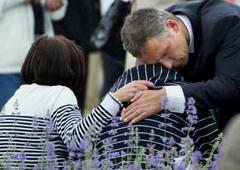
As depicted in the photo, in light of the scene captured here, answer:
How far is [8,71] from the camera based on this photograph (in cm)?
755

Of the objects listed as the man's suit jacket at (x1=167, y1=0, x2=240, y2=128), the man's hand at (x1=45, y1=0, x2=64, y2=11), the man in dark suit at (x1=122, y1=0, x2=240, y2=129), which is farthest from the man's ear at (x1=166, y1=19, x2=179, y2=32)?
the man's hand at (x1=45, y1=0, x2=64, y2=11)

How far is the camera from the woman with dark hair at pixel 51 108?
5.00 meters

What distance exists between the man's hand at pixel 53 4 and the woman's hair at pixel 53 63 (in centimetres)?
255

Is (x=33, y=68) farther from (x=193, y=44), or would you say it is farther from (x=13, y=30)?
(x=13, y=30)

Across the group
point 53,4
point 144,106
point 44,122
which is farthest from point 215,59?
point 53,4

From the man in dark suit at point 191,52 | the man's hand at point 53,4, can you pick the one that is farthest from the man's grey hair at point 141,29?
the man's hand at point 53,4

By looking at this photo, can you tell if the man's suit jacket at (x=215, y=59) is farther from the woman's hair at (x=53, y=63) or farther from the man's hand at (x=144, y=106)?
the woman's hair at (x=53, y=63)

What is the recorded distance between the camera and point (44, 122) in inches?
202

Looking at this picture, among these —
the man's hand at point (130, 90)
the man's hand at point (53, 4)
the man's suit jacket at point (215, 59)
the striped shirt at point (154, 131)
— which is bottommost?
the striped shirt at point (154, 131)

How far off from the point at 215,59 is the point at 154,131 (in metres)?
0.65

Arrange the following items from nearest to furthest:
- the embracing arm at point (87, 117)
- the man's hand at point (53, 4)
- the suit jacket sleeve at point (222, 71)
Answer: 1. the embracing arm at point (87, 117)
2. the suit jacket sleeve at point (222, 71)
3. the man's hand at point (53, 4)

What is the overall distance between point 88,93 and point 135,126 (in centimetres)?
610

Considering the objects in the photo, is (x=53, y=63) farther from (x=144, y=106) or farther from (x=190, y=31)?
(x=190, y=31)

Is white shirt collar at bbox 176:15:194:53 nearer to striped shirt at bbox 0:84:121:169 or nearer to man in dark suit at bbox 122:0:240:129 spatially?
man in dark suit at bbox 122:0:240:129
